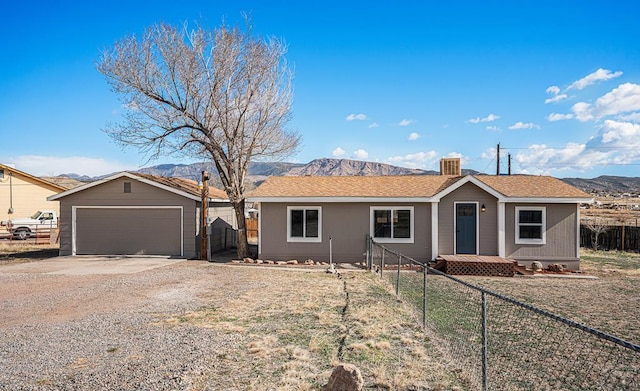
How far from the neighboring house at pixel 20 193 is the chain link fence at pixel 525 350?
33098mm

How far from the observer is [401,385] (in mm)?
4902

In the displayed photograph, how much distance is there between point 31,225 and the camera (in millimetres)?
27578

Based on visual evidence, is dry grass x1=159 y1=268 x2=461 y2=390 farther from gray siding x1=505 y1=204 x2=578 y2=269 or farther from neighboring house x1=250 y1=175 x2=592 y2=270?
gray siding x1=505 y1=204 x2=578 y2=269

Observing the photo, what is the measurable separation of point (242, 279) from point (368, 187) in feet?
22.5

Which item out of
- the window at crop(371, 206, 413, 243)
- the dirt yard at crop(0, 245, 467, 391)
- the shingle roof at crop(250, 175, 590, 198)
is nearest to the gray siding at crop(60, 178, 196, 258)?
the shingle roof at crop(250, 175, 590, 198)

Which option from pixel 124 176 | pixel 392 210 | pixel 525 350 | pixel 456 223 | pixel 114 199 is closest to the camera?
pixel 525 350

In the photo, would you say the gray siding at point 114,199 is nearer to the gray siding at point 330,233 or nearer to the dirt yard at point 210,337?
the gray siding at point 330,233

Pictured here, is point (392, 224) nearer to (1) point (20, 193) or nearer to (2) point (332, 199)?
(2) point (332, 199)

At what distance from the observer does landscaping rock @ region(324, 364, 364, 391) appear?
431cm

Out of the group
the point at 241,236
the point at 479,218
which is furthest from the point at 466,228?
the point at 241,236

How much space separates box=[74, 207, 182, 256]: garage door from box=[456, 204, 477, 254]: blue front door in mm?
11680

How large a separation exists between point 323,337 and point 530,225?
1191 centimetres

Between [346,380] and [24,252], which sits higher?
[346,380]

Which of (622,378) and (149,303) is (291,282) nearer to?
(149,303)
